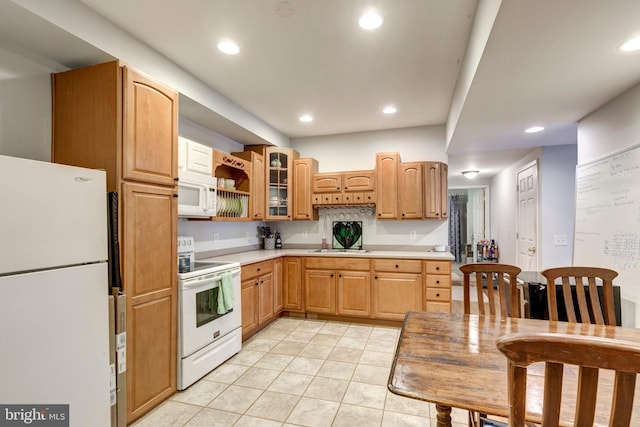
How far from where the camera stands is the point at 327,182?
4422mm

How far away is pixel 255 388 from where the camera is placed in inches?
95.6

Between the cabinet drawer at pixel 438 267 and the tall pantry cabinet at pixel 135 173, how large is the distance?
2.78 meters

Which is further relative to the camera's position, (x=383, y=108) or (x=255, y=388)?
(x=383, y=108)

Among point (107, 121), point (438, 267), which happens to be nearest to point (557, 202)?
point (438, 267)

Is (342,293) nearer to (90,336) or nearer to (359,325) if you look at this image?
(359,325)

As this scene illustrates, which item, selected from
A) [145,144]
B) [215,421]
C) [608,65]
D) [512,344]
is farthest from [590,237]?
[145,144]

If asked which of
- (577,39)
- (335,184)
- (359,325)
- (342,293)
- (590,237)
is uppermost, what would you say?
(577,39)

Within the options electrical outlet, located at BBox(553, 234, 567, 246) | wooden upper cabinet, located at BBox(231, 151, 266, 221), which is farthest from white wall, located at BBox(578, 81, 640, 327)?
wooden upper cabinet, located at BBox(231, 151, 266, 221)

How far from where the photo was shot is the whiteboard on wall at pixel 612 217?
7.26 ft

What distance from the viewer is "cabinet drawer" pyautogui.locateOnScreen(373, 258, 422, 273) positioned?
370 centimetres

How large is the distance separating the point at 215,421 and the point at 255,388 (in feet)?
1.45

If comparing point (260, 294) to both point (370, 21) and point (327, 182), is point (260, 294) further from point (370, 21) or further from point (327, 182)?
point (370, 21)

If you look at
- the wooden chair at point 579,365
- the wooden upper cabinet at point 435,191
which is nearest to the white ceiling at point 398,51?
the wooden upper cabinet at point 435,191

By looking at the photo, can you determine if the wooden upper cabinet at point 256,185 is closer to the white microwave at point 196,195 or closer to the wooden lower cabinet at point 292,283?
the wooden lower cabinet at point 292,283
